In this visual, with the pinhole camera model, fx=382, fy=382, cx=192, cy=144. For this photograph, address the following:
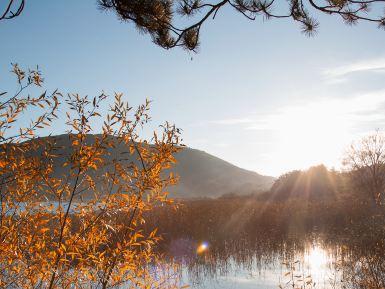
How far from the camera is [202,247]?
11234 mm

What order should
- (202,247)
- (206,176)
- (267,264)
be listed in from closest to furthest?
(267,264), (202,247), (206,176)

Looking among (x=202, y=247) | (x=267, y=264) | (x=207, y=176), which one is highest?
(x=207, y=176)

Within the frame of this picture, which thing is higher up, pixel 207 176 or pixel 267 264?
pixel 207 176

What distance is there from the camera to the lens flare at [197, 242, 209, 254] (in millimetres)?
10814

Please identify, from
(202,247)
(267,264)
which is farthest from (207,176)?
(267,264)

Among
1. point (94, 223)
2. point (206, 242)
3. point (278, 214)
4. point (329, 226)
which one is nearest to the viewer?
point (94, 223)

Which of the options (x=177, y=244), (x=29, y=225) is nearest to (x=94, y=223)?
(x=29, y=225)

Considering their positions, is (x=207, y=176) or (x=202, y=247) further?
(x=207, y=176)

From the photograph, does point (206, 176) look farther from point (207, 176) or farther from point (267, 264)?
point (267, 264)

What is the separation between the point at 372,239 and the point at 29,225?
9.09m

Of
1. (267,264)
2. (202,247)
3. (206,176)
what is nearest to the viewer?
(267,264)

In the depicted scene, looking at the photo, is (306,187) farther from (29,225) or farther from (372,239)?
(29,225)

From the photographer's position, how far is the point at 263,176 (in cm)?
13988

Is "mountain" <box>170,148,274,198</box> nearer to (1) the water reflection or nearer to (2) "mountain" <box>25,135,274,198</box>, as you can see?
(2) "mountain" <box>25,135,274,198</box>
